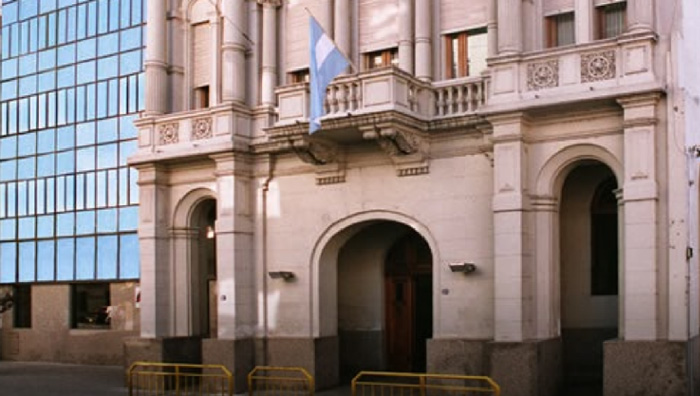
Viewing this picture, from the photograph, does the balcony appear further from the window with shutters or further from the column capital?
the window with shutters

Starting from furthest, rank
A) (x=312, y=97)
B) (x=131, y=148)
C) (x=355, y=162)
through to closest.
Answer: (x=131, y=148), (x=355, y=162), (x=312, y=97)

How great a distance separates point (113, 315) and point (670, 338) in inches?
837

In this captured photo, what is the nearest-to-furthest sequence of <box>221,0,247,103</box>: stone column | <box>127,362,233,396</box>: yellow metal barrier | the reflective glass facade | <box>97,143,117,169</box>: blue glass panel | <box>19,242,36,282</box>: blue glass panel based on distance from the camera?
<box>127,362,233,396</box>: yellow metal barrier < <box>221,0,247,103</box>: stone column < the reflective glass facade < <box>97,143,117,169</box>: blue glass panel < <box>19,242,36,282</box>: blue glass panel

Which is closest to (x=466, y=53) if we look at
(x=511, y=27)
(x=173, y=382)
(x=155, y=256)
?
(x=511, y=27)

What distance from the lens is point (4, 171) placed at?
38.6 meters

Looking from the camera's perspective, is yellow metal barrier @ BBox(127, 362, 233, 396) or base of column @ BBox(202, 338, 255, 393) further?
base of column @ BBox(202, 338, 255, 393)

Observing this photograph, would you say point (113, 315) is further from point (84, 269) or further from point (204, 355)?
point (204, 355)

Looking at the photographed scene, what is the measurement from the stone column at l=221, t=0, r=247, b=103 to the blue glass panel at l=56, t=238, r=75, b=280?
12.3 m

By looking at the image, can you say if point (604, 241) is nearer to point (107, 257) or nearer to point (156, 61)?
point (156, 61)

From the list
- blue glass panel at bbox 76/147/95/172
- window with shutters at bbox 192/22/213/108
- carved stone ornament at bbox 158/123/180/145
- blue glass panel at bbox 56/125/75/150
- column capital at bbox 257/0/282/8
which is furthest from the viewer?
blue glass panel at bbox 56/125/75/150

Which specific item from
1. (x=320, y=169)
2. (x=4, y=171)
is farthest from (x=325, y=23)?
(x=4, y=171)

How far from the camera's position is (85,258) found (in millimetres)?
35125

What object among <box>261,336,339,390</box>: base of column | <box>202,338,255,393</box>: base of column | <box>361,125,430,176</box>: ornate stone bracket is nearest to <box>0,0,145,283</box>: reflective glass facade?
<box>202,338,255,393</box>: base of column

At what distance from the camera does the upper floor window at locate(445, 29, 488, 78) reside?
23.5 meters
